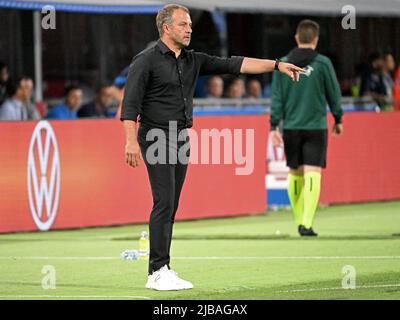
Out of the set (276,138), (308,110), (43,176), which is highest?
(308,110)

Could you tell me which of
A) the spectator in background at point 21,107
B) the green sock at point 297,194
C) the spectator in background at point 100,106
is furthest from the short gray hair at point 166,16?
the spectator in background at point 100,106

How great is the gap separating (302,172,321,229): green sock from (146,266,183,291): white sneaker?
5006 millimetres

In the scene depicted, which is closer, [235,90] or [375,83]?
[235,90]

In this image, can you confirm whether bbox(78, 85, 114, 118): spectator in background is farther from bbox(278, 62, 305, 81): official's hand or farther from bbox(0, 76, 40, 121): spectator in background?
bbox(278, 62, 305, 81): official's hand

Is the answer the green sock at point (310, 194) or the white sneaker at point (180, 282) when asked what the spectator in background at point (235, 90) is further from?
the white sneaker at point (180, 282)

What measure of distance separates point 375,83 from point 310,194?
9330mm

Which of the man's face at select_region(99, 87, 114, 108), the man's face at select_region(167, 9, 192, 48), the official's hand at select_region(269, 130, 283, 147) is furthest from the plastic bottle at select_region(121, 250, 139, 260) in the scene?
the man's face at select_region(99, 87, 114, 108)

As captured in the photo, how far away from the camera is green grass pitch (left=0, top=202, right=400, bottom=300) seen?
38.9ft

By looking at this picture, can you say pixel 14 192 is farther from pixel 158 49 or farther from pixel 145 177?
pixel 158 49

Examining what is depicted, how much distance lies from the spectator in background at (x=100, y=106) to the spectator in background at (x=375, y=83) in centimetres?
541

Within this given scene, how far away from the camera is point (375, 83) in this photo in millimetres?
25750

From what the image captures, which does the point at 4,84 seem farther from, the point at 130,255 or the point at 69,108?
the point at 130,255

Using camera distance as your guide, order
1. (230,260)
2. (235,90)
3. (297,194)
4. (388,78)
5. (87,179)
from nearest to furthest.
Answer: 1. (230,260)
2. (297,194)
3. (87,179)
4. (235,90)
5. (388,78)

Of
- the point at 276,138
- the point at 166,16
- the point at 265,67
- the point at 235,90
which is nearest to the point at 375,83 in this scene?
the point at 235,90
